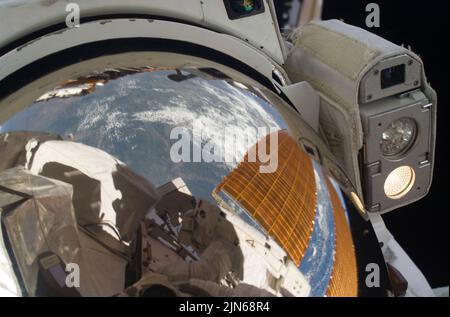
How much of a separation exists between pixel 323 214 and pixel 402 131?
561 mm

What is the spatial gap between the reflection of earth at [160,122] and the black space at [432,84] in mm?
1137

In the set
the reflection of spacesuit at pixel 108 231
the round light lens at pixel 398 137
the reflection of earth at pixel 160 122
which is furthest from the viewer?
the round light lens at pixel 398 137

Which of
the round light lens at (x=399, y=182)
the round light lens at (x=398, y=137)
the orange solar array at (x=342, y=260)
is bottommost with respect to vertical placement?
the orange solar array at (x=342, y=260)

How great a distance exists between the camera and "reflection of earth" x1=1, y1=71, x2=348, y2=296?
144 centimetres

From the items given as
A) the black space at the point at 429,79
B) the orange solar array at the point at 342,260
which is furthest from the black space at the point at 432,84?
the orange solar array at the point at 342,260

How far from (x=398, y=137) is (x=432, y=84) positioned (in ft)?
3.51

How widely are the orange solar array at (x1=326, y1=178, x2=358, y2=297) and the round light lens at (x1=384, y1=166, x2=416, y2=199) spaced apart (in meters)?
0.44

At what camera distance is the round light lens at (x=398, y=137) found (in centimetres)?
198

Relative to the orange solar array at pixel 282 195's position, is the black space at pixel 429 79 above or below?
above

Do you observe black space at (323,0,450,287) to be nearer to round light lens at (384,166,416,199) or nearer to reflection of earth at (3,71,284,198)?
round light lens at (384,166,416,199)

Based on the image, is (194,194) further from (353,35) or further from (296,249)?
(353,35)

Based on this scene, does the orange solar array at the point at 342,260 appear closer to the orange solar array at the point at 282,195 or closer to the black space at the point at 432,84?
the orange solar array at the point at 282,195

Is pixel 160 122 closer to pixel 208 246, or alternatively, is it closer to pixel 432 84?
pixel 208 246

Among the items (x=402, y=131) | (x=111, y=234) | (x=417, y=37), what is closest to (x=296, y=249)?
(x=111, y=234)
